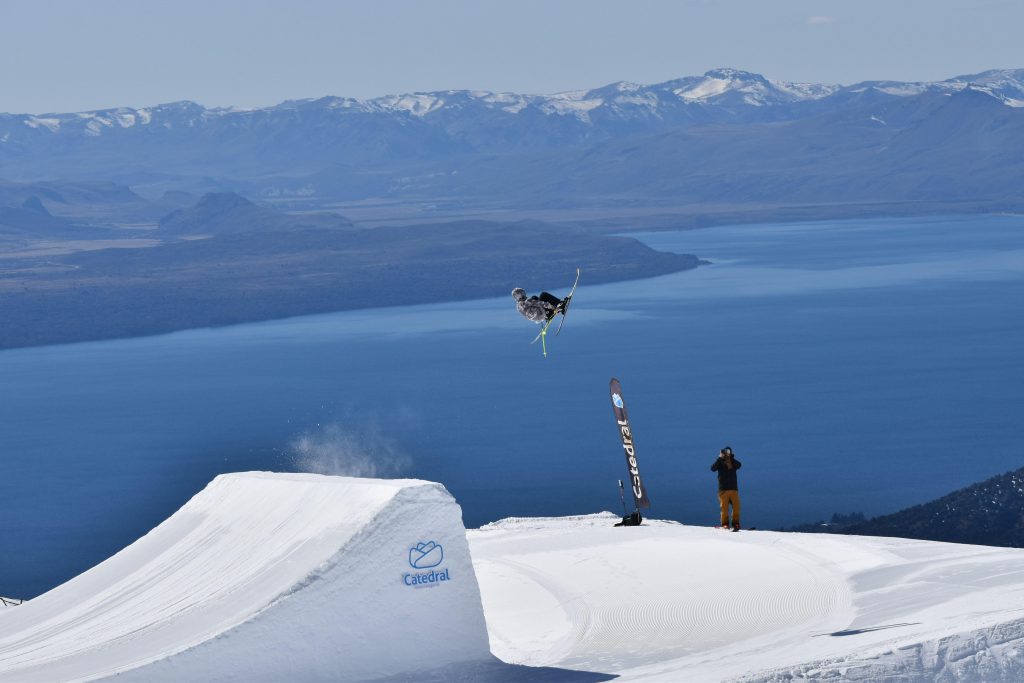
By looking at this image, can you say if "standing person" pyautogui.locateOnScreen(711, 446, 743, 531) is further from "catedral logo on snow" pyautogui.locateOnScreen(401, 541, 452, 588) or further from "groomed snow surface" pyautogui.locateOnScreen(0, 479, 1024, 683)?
"catedral logo on snow" pyautogui.locateOnScreen(401, 541, 452, 588)

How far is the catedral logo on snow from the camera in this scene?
49.6 ft

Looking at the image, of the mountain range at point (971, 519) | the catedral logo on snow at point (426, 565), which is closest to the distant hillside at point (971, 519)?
the mountain range at point (971, 519)

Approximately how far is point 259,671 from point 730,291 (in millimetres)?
161360

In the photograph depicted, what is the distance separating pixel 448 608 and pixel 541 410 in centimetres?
7965

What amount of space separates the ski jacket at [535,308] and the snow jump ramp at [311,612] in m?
8.91

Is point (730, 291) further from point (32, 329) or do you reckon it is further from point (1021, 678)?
point (1021, 678)

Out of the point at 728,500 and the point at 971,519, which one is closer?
the point at 728,500

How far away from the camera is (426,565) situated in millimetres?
15203

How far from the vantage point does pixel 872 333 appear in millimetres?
131000

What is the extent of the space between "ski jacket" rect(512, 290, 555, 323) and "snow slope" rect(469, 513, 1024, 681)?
15.4 ft

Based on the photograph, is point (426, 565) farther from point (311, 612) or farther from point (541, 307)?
point (541, 307)

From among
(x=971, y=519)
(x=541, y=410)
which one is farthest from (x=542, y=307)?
(x=541, y=410)

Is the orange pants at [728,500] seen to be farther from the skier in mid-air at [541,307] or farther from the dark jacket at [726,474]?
the skier in mid-air at [541,307]

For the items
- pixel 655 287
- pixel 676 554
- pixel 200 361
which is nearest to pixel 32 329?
pixel 200 361
